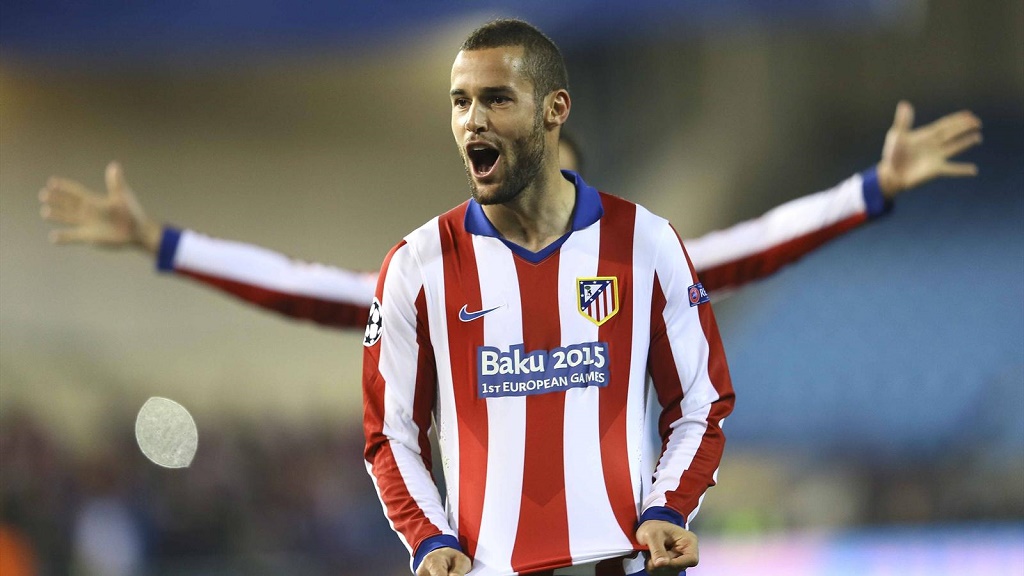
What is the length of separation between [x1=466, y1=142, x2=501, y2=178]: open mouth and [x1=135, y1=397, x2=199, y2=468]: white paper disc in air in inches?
217

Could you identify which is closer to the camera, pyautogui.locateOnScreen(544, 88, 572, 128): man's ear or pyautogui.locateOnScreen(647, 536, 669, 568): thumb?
pyautogui.locateOnScreen(647, 536, 669, 568): thumb

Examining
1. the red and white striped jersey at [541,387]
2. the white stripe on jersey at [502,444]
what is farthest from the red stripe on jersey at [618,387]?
the white stripe on jersey at [502,444]

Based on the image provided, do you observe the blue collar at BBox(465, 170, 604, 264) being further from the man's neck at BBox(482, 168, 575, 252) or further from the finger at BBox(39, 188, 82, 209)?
the finger at BBox(39, 188, 82, 209)

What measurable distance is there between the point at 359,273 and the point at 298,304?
21 cm

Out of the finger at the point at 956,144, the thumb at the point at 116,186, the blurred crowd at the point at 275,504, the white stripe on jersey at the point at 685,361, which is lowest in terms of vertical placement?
the blurred crowd at the point at 275,504

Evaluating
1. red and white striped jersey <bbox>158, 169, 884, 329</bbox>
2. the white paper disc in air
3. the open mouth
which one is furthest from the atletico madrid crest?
the white paper disc in air

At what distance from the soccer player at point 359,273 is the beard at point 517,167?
4.30 ft

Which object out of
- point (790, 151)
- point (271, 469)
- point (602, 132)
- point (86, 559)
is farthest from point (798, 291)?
point (86, 559)

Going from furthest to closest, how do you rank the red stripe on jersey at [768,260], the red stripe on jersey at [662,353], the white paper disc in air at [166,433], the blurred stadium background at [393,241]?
the white paper disc in air at [166,433], the blurred stadium background at [393,241], the red stripe on jersey at [768,260], the red stripe on jersey at [662,353]

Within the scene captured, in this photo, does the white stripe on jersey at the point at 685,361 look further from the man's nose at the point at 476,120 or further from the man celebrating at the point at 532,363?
the man's nose at the point at 476,120

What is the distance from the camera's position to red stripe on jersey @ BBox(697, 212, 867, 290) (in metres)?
3.37

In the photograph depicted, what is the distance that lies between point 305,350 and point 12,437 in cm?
182

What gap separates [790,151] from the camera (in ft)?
23.8

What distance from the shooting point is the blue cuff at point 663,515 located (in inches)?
69.7
